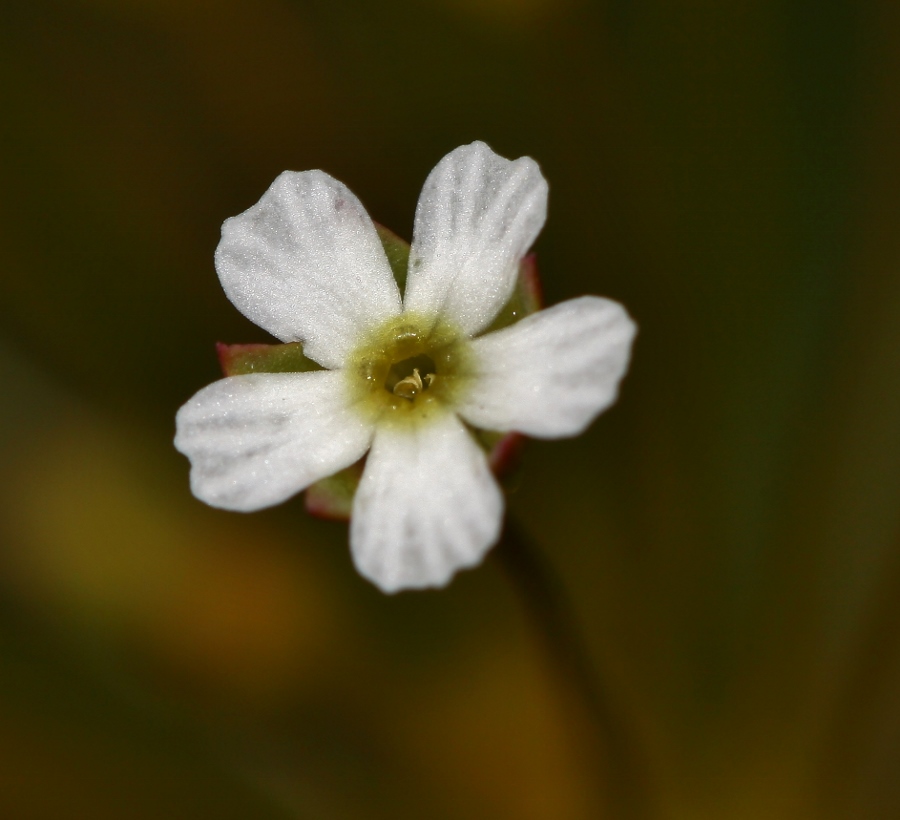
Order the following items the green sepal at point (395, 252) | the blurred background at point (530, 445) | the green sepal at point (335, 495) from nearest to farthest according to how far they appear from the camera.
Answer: the green sepal at point (335, 495), the green sepal at point (395, 252), the blurred background at point (530, 445)

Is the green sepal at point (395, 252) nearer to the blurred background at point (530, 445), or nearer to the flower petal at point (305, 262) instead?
the flower petal at point (305, 262)

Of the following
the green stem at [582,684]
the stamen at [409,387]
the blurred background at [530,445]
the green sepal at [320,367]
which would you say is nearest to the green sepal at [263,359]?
the green sepal at [320,367]

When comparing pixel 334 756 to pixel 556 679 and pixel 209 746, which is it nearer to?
pixel 209 746

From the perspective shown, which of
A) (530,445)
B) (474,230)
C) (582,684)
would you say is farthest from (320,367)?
(530,445)

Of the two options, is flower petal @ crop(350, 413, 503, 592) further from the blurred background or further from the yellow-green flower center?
the blurred background

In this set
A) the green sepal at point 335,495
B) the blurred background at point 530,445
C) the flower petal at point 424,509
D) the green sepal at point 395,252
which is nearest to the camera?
the flower petal at point 424,509

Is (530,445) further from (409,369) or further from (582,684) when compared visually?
(409,369)
